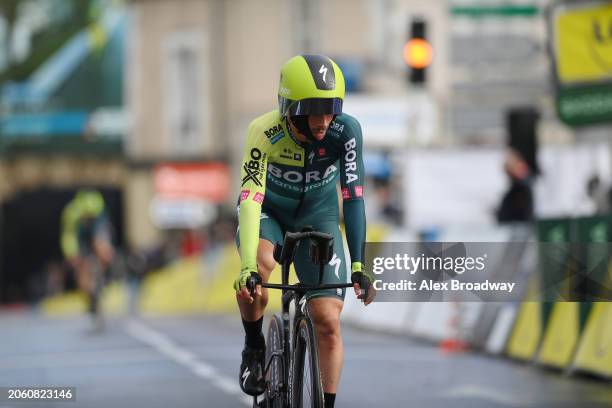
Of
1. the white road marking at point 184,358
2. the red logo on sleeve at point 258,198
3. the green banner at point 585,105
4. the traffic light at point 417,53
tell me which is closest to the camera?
the red logo on sleeve at point 258,198

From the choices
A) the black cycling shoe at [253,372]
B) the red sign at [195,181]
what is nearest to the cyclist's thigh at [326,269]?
the black cycling shoe at [253,372]

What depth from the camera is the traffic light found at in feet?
63.9

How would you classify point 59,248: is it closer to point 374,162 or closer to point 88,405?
point 374,162

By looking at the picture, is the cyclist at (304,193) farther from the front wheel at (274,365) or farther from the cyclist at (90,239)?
the cyclist at (90,239)

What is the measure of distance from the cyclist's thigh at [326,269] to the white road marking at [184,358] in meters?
2.42

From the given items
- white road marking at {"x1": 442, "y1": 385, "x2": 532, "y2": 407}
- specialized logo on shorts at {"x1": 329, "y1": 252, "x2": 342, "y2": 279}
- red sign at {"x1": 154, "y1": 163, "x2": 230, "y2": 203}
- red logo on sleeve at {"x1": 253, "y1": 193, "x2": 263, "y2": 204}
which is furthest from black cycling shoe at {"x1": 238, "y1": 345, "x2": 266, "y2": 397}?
red sign at {"x1": 154, "y1": 163, "x2": 230, "y2": 203}

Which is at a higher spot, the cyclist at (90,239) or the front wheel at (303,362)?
the front wheel at (303,362)

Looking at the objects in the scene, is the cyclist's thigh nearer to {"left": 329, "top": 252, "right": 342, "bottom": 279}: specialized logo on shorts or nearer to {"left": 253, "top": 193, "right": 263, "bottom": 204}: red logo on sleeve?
{"left": 329, "top": 252, "right": 342, "bottom": 279}: specialized logo on shorts

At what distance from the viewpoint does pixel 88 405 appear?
9625 millimetres

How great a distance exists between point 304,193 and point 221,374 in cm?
498

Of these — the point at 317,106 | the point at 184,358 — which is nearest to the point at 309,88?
the point at 317,106

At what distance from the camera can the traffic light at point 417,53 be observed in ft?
63.9

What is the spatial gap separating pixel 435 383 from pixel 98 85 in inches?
1522

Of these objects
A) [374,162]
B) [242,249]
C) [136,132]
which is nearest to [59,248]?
[136,132]
